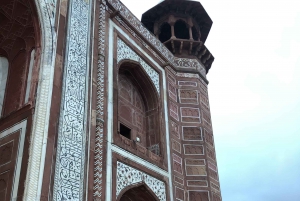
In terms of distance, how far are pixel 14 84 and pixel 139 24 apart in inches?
149

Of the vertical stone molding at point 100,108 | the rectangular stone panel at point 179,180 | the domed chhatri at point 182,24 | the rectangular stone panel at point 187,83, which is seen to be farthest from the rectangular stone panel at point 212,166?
the vertical stone molding at point 100,108

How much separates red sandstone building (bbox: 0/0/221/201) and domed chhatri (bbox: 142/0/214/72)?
0.27 ft

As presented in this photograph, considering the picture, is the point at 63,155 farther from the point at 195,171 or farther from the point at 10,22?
the point at 195,171

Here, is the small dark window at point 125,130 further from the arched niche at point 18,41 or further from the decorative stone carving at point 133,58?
the arched niche at point 18,41

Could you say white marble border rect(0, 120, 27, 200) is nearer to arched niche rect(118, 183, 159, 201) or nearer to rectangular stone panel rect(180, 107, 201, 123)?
arched niche rect(118, 183, 159, 201)

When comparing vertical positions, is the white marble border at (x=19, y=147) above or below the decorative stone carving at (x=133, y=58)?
below

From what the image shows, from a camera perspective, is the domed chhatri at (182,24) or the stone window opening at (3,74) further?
the domed chhatri at (182,24)

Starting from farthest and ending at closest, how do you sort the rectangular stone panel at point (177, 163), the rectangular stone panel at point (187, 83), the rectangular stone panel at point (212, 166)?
the rectangular stone panel at point (187, 83) < the rectangular stone panel at point (212, 166) < the rectangular stone panel at point (177, 163)

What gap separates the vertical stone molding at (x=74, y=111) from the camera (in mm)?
5504

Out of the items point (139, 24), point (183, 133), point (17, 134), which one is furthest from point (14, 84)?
point (183, 133)

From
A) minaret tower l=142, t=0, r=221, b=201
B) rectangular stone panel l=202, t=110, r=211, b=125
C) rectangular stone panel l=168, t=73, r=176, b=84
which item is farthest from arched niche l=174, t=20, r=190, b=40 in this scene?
rectangular stone panel l=202, t=110, r=211, b=125

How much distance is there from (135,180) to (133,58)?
2904mm

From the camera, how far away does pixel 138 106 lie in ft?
29.6

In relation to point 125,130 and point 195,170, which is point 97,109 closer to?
point 125,130
